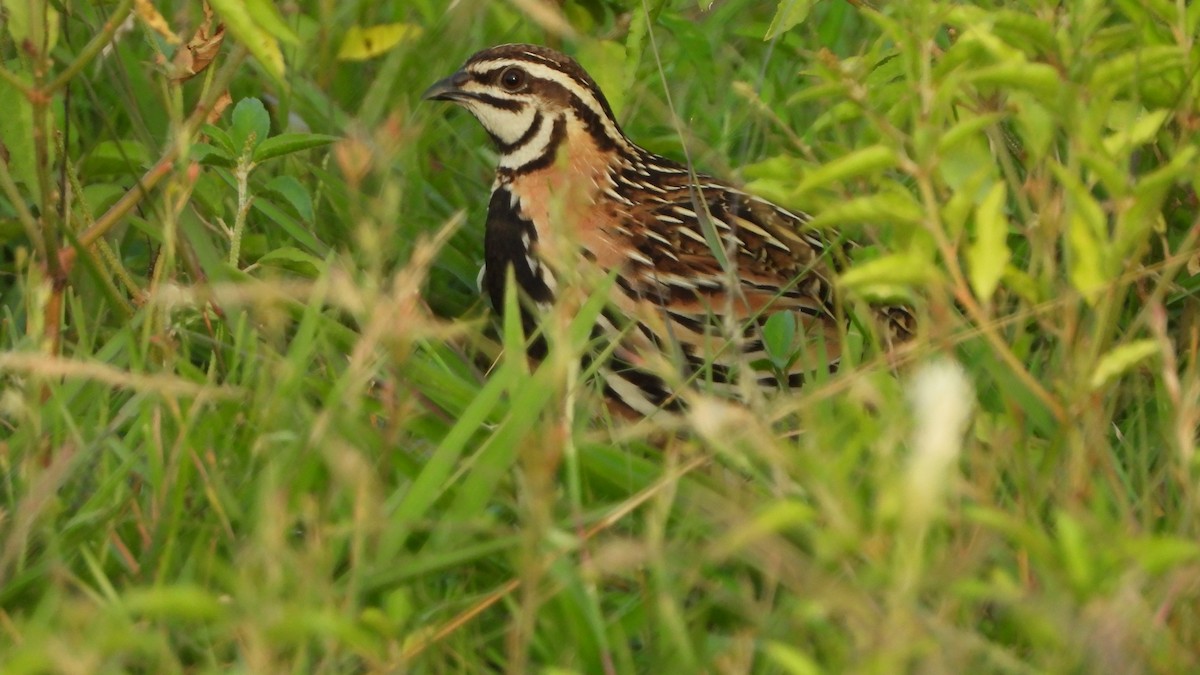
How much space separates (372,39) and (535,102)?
721 millimetres

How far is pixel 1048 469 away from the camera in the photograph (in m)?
2.56

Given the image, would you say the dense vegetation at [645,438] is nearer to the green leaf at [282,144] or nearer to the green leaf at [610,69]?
the green leaf at [282,144]

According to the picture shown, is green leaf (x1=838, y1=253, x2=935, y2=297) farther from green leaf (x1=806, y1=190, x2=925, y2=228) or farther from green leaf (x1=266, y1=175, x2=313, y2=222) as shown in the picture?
green leaf (x1=266, y1=175, x2=313, y2=222)

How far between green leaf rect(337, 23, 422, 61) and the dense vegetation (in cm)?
87

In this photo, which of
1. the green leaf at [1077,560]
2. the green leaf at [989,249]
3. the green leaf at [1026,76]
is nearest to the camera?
the green leaf at [1077,560]

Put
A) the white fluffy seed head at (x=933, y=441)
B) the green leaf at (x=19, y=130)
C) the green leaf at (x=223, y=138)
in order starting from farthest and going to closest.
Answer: the green leaf at (x=223, y=138), the green leaf at (x=19, y=130), the white fluffy seed head at (x=933, y=441)

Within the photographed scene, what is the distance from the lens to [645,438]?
130 inches

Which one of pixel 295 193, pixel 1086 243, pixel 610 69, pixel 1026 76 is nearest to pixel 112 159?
pixel 295 193

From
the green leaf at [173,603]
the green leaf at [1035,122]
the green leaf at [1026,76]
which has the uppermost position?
the green leaf at [1026,76]

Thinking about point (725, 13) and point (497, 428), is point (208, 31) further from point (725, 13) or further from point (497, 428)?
point (725, 13)

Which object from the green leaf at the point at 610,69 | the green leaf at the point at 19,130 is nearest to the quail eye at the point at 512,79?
the green leaf at the point at 610,69

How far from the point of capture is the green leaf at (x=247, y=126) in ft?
12.0

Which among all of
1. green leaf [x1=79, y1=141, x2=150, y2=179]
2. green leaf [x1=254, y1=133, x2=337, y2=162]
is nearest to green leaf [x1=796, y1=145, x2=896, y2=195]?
green leaf [x1=254, y1=133, x2=337, y2=162]

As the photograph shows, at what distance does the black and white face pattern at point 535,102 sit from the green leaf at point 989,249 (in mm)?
2008
